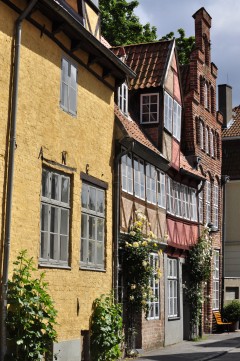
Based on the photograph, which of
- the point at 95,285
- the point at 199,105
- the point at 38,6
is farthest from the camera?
the point at 199,105

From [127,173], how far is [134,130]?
1.79 m

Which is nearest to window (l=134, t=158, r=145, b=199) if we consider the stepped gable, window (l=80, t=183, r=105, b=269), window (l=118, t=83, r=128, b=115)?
the stepped gable

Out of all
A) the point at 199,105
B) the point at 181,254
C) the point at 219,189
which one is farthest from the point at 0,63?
the point at 219,189

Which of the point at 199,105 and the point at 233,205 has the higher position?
the point at 199,105

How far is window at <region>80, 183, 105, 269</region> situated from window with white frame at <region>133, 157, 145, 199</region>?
9.05 feet

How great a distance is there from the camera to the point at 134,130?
19422 millimetres

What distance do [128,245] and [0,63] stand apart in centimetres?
718

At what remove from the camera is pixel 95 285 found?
50.5 ft

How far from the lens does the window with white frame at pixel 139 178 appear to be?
18816 mm

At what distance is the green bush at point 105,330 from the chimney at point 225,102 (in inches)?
917

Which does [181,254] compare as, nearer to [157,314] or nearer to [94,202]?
[157,314]

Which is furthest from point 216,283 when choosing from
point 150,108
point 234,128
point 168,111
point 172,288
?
point 150,108

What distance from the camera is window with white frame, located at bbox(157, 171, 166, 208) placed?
2098 cm

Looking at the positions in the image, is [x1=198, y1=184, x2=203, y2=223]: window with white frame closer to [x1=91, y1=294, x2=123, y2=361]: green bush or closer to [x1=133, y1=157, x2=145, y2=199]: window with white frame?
[x1=133, y1=157, x2=145, y2=199]: window with white frame
